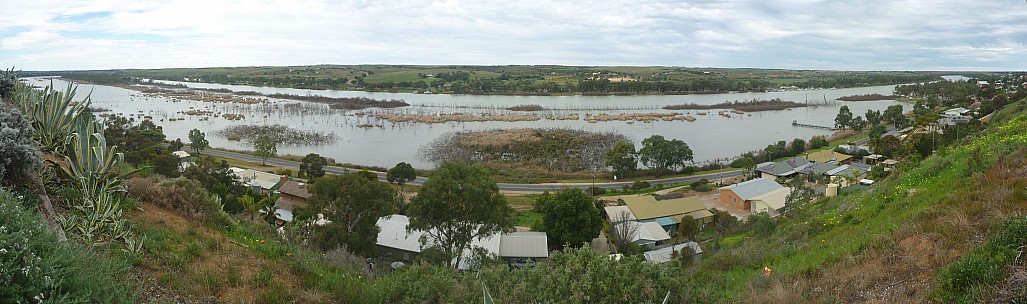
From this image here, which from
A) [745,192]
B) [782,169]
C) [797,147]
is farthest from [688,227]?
[797,147]

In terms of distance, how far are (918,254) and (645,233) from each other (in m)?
12.3

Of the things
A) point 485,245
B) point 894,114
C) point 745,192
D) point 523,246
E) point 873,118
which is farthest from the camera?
point 873,118

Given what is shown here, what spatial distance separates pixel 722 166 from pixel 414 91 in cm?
6923

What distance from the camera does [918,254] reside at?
17.5ft

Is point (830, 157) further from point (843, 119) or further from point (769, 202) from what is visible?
point (843, 119)

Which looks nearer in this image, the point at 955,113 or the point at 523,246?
the point at 523,246

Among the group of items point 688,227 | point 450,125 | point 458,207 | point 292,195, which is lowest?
point 688,227

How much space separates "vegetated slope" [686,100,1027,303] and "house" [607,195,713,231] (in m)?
10.3

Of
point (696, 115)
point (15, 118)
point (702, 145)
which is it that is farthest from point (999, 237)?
point (696, 115)

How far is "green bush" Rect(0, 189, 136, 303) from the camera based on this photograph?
9.40 ft

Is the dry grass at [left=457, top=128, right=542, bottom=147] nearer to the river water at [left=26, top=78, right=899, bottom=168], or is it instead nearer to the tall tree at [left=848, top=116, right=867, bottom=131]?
the river water at [left=26, top=78, right=899, bottom=168]

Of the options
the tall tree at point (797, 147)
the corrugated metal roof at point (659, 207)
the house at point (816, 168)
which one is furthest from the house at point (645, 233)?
the tall tree at point (797, 147)

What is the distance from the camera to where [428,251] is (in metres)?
11.1

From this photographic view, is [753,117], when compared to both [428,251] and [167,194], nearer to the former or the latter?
[428,251]
